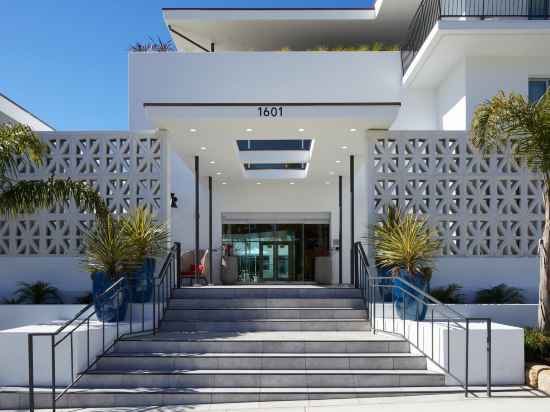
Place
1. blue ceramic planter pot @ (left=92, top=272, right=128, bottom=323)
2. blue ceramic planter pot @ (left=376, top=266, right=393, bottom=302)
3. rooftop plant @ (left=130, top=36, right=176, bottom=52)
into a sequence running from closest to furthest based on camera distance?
1. blue ceramic planter pot @ (left=92, top=272, right=128, bottom=323)
2. blue ceramic planter pot @ (left=376, top=266, right=393, bottom=302)
3. rooftop plant @ (left=130, top=36, right=176, bottom=52)

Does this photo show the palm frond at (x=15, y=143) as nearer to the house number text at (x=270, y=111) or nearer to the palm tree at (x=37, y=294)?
the palm tree at (x=37, y=294)

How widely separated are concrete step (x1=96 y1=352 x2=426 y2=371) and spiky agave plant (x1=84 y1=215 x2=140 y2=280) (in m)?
1.93

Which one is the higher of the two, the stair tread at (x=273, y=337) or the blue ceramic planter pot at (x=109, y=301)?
the blue ceramic planter pot at (x=109, y=301)

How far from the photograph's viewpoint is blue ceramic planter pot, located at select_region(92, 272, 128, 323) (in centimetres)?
956

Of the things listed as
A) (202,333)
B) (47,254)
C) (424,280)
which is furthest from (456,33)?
(47,254)

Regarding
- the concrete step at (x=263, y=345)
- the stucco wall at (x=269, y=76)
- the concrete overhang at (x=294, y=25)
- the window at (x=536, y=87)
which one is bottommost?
the concrete step at (x=263, y=345)

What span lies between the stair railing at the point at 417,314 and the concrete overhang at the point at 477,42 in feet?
17.2

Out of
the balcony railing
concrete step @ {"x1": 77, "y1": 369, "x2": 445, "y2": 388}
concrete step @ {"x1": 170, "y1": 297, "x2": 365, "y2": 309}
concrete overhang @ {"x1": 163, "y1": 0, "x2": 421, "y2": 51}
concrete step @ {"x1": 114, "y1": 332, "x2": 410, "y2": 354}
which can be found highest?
concrete overhang @ {"x1": 163, "y1": 0, "x2": 421, "y2": 51}

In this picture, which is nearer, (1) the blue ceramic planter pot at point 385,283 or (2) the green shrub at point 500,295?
(1) the blue ceramic planter pot at point 385,283

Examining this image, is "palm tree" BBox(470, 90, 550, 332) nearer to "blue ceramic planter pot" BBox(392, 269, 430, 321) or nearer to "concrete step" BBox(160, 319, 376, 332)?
"blue ceramic planter pot" BBox(392, 269, 430, 321)

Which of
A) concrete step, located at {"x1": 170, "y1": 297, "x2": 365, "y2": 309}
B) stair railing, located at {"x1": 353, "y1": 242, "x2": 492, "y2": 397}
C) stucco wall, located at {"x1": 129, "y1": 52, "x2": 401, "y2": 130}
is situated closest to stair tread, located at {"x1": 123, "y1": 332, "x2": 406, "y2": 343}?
stair railing, located at {"x1": 353, "y1": 242, "x2": 492, "y2": 397}

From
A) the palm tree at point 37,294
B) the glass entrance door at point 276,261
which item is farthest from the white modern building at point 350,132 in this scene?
the glass entrance door at point 276,261

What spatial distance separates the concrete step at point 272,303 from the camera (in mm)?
11023

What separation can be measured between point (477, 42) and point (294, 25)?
7601 mm
